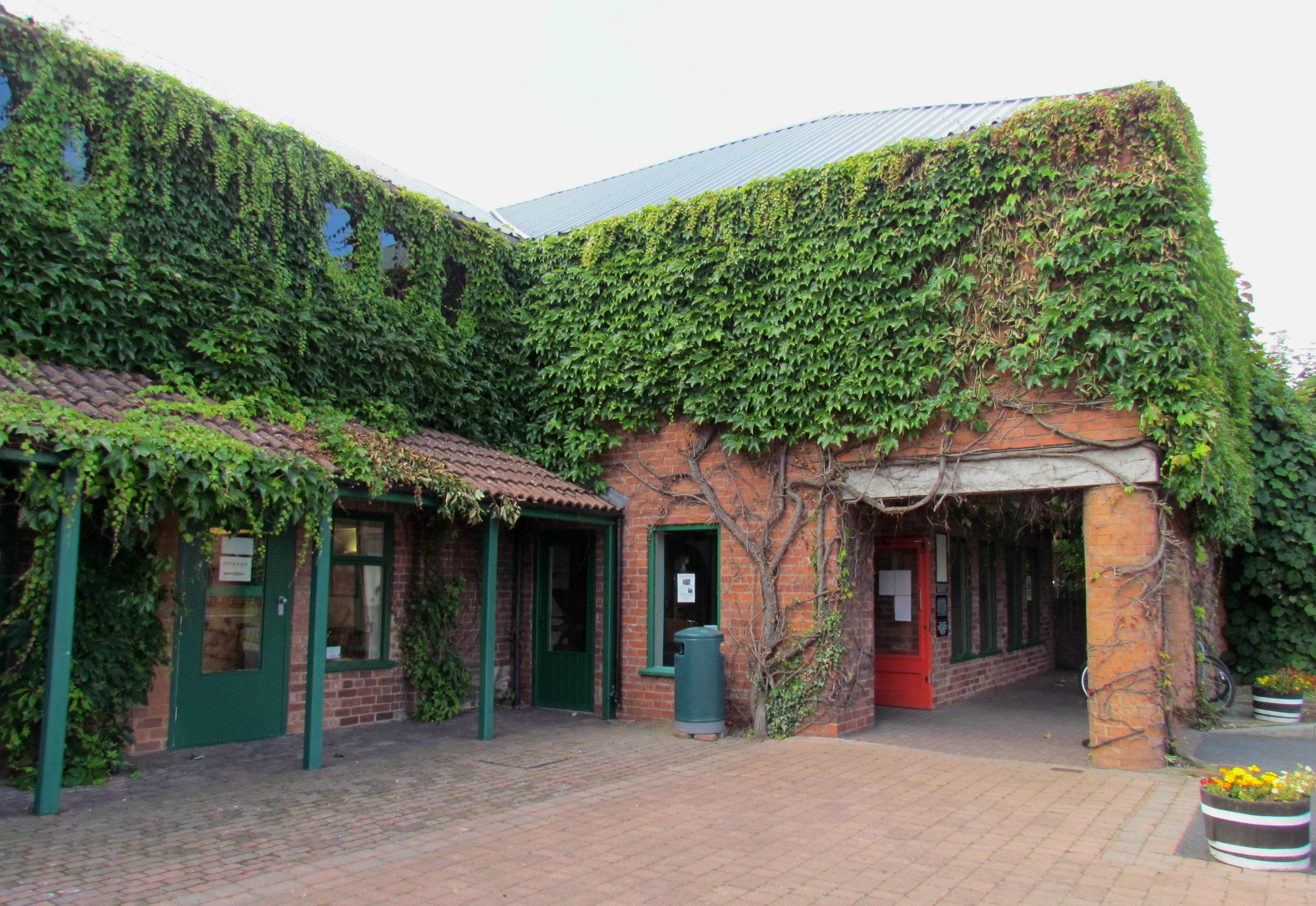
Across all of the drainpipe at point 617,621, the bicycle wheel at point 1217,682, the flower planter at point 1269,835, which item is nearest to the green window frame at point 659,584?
the drainpipe at point 617,621

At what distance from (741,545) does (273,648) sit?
4.86 m

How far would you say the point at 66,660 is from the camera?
6.08m

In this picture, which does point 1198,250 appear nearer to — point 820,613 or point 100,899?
point 820,613

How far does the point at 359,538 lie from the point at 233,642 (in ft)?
5.62

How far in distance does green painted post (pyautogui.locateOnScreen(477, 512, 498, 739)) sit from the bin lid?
1.92 meters

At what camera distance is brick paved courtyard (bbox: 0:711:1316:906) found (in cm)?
475

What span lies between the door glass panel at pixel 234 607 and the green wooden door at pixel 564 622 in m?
3.60

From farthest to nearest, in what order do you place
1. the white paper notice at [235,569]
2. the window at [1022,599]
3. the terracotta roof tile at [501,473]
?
the window at [1022,599], the terracotta roof tile at [501,473], the white paper notice at [235,569]

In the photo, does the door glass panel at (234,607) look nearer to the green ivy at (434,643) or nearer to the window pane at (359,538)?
the window pane at (359,538)

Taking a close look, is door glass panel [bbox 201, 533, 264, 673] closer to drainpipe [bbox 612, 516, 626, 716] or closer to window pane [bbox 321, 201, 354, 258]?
window pane [bbox 321, 201, 354, 258]

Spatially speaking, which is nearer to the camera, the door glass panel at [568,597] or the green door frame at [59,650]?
the green door frame at [59,650]

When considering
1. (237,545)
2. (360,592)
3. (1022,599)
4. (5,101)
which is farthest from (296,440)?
(1022,599)

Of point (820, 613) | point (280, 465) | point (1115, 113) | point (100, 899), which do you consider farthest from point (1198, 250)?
point (100, 899)

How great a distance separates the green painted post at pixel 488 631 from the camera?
9.13m
